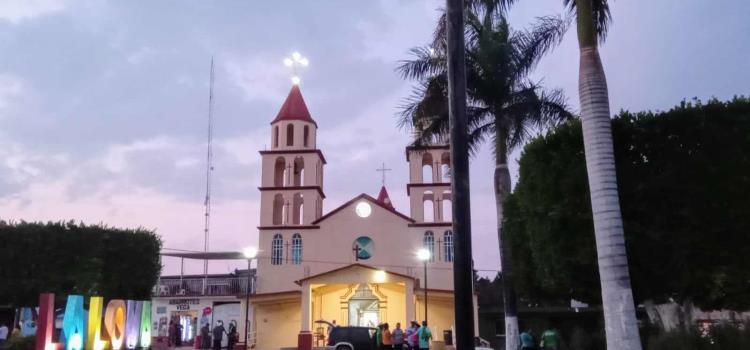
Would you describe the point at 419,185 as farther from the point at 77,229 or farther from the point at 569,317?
the point at 77,229

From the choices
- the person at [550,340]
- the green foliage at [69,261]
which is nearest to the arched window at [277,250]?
the green foliage at [69,261]

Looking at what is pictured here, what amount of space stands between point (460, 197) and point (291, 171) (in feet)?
118

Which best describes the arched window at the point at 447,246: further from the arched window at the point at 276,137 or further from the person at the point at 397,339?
the person at the point at 397,339

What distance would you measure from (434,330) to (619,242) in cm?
2644

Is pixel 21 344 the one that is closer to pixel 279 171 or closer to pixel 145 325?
pixel 145 325

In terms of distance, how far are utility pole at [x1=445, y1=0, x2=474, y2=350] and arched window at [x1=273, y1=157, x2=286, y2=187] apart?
35961 millimetres

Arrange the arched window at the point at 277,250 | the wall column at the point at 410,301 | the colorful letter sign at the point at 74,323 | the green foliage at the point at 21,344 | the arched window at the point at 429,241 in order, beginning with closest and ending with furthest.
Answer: the colorful letter sign at the point at 74,323 < the green foliage at the point at 21,344 < the wall column at the point at 410,301 < the arched window at the point at 429,241 < the arched window at the point at 277,250

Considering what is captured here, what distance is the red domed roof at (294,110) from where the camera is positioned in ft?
138

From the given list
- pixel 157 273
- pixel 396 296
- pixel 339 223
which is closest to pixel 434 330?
pixel 396 296

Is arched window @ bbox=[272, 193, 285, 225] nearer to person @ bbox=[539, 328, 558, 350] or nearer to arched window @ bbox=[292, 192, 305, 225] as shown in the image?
arched window @ bbox=[292, 192, 305, 225]

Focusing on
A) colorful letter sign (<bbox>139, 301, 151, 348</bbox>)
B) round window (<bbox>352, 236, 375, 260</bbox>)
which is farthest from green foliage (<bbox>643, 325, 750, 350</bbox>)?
round window (<bbox>352, 236, 375, 260</bbox>)

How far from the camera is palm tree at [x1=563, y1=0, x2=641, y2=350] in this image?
10.6 m

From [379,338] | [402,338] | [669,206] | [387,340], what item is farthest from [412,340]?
[669,206]

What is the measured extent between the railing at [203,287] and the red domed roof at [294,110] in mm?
10451
